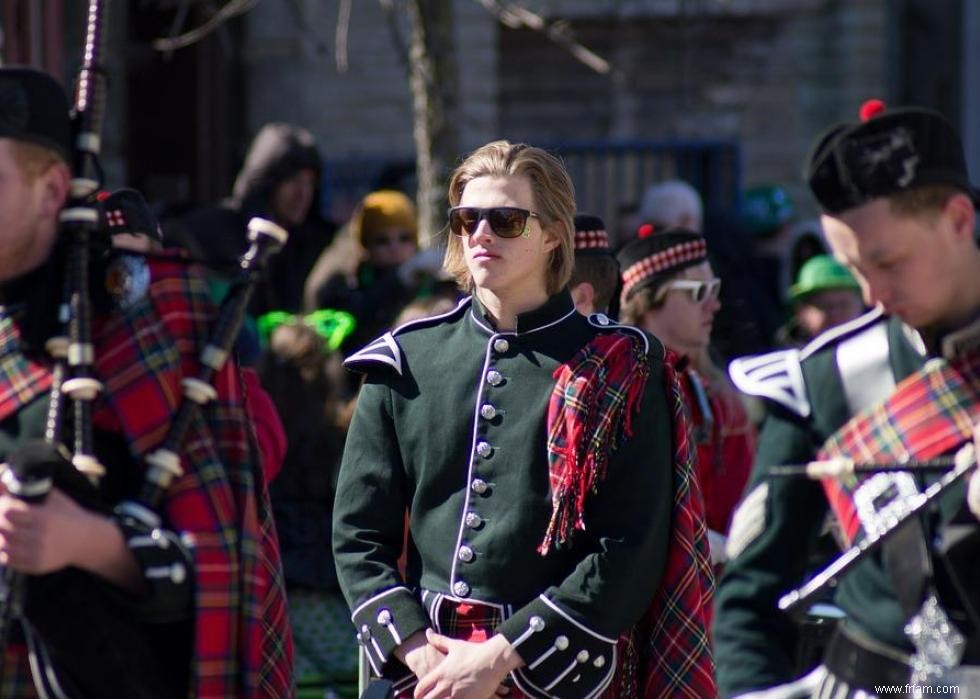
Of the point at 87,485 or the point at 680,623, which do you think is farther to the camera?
the point at 680,623

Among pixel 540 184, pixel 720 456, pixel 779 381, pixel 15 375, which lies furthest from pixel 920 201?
pixel 720 456

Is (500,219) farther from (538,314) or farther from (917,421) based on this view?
(917,421)

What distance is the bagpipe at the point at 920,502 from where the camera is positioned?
2.93 metres

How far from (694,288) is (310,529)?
1470 millimetres

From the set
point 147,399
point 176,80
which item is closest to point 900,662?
point 147,399

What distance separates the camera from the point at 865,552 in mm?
2992

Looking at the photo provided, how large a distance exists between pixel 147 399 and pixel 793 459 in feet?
3.78

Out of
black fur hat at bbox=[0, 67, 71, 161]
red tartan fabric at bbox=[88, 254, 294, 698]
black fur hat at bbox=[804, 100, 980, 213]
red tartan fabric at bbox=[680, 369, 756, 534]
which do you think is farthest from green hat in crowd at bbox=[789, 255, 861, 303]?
black fur hat at bbox=[0, 67, 71, 161]

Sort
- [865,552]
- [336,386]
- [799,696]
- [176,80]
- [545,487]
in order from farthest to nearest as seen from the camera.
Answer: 1. [176,80]
2. [336,386]
3. [545,487]
4. [799,696]
5. [865,552]

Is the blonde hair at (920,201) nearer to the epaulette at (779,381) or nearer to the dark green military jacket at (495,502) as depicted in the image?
the epaulette at (779,381)

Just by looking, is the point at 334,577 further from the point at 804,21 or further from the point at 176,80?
the point at 804,21

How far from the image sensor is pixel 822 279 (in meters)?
7.20

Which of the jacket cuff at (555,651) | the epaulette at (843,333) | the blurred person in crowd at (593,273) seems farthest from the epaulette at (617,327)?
the blurred person in crowd at (593,273)

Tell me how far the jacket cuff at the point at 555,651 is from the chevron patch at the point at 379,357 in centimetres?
60
